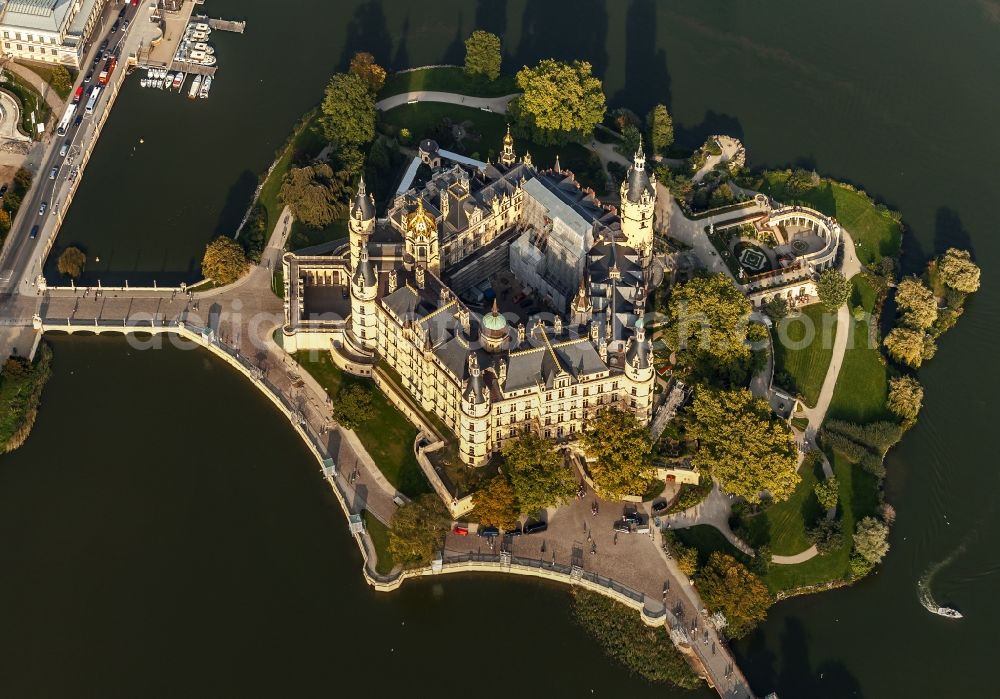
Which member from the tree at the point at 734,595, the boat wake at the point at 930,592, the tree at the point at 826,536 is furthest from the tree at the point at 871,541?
the tree at the point at 734,595

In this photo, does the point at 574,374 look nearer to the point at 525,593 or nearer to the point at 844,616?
the point at 525,593

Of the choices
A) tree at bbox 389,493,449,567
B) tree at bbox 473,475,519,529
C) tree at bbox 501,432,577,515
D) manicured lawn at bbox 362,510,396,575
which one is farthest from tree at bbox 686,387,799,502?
manicured lawn at bbox 362,510,396,575

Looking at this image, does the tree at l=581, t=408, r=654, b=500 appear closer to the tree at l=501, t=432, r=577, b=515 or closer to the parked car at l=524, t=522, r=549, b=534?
the tree at l=501, t=432, r=577, b=515

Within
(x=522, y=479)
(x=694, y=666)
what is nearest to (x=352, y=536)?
(x=522, y=479)

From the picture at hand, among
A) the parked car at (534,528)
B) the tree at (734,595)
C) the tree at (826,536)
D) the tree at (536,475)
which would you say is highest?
the tree at (536,475)

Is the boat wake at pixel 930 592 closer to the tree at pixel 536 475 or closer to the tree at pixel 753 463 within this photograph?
the tree at pixel 753 463

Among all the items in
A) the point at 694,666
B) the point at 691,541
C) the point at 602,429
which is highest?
the point at 602,429

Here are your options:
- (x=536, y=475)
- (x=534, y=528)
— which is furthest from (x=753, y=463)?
(x=534, y=528)
